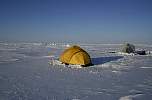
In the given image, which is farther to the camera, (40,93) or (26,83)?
(26,83)

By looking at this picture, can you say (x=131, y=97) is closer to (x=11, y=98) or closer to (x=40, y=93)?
(x=40, y=93)

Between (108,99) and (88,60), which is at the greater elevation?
(88,60)

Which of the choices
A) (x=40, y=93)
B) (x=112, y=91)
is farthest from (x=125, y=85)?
(x=40, y=93)

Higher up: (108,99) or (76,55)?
(76,55)

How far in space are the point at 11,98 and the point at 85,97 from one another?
3240 millimetres

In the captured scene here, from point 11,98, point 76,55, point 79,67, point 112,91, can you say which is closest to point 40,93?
point 11,98

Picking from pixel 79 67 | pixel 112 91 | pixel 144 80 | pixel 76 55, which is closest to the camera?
pixel 112 91

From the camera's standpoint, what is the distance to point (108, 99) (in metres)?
9.38

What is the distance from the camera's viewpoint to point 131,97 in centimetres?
963

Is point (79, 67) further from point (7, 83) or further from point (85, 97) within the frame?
point (85, 97)

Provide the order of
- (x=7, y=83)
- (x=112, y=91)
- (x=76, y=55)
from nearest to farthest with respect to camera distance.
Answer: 1. (x=112, y=91)
2. (x=7, y=83)
3. (x=76, y=55)

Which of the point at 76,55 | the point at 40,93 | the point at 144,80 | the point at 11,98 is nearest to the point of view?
the point at 11,98

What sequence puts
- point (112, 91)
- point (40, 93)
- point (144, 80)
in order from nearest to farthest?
point (40, 93), point (112, 91), point (144, 80)

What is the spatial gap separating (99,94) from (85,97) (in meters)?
0.91
